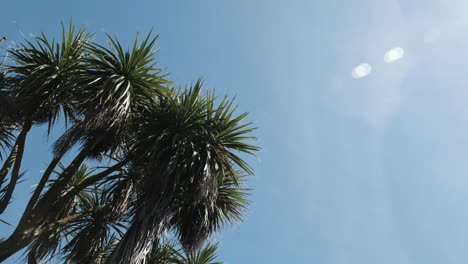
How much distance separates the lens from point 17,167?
6234mm

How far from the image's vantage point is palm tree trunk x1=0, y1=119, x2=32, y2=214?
239 inches

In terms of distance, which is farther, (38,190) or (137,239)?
(38,190)

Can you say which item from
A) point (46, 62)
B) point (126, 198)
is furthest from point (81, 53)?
point (126, 198)

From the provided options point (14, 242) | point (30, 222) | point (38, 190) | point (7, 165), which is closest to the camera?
point (14, 242)

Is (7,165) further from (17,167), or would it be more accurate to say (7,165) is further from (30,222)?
(30,222)

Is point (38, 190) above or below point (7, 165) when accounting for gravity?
below

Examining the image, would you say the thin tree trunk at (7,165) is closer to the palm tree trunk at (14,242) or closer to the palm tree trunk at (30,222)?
the palm tree trunk at (30,222)

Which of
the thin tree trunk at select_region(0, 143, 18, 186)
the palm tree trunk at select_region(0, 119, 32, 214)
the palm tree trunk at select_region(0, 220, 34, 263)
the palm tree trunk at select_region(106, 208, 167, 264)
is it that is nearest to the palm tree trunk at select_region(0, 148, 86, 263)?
the palm tree trunk at select_region(0, 220, 34, 263)

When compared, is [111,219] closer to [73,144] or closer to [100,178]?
[100,178]

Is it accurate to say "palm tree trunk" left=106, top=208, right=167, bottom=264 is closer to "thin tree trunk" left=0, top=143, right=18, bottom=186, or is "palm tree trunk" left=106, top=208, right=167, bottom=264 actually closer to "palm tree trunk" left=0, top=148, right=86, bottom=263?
"palm tree trunk" left=0, top=148, right=86, bottom=263

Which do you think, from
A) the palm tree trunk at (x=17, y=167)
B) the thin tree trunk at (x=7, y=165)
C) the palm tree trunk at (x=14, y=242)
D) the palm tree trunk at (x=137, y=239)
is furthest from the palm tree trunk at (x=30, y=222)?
the palm tree trunk at (x=137, y=239)

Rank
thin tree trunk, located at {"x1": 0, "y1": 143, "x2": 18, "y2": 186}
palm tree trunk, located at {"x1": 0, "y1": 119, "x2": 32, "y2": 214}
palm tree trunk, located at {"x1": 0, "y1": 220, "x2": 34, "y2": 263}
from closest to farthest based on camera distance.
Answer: palm tree trunk, located at {"x1": 0, "y1": 220, "x2": 34, "y2": 263} < palm tree trunk, located at {"x1": 0, "y1": 119, "x2": 32, "y2": 214} < thin tree trunk, located at {"x1": 0, "y1": 143, "x2": 18, "y2": 186}

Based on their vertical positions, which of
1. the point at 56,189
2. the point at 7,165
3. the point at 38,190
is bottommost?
the point at 38,190

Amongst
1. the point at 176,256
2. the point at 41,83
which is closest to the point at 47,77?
the point at 41,83
